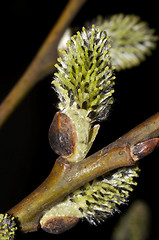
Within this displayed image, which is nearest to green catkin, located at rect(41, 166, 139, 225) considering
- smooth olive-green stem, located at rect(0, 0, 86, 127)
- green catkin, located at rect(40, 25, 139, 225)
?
green catkin, located at rect(40, 25, 139, 225)

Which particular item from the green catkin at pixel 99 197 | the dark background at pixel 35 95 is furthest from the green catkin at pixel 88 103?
the dark background at pixel 35 95

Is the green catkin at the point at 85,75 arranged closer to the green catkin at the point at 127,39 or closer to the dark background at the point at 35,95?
the green catkin at the point at 127,39

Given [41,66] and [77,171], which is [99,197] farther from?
[41,66]

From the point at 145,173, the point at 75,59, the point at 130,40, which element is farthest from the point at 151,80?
the point at 75,59

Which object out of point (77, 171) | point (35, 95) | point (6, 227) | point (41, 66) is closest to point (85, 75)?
point (77, 171)

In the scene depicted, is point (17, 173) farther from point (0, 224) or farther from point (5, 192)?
point (0, 224)

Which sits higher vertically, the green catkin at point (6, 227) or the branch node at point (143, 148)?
the green catkin at point (6, 227)
